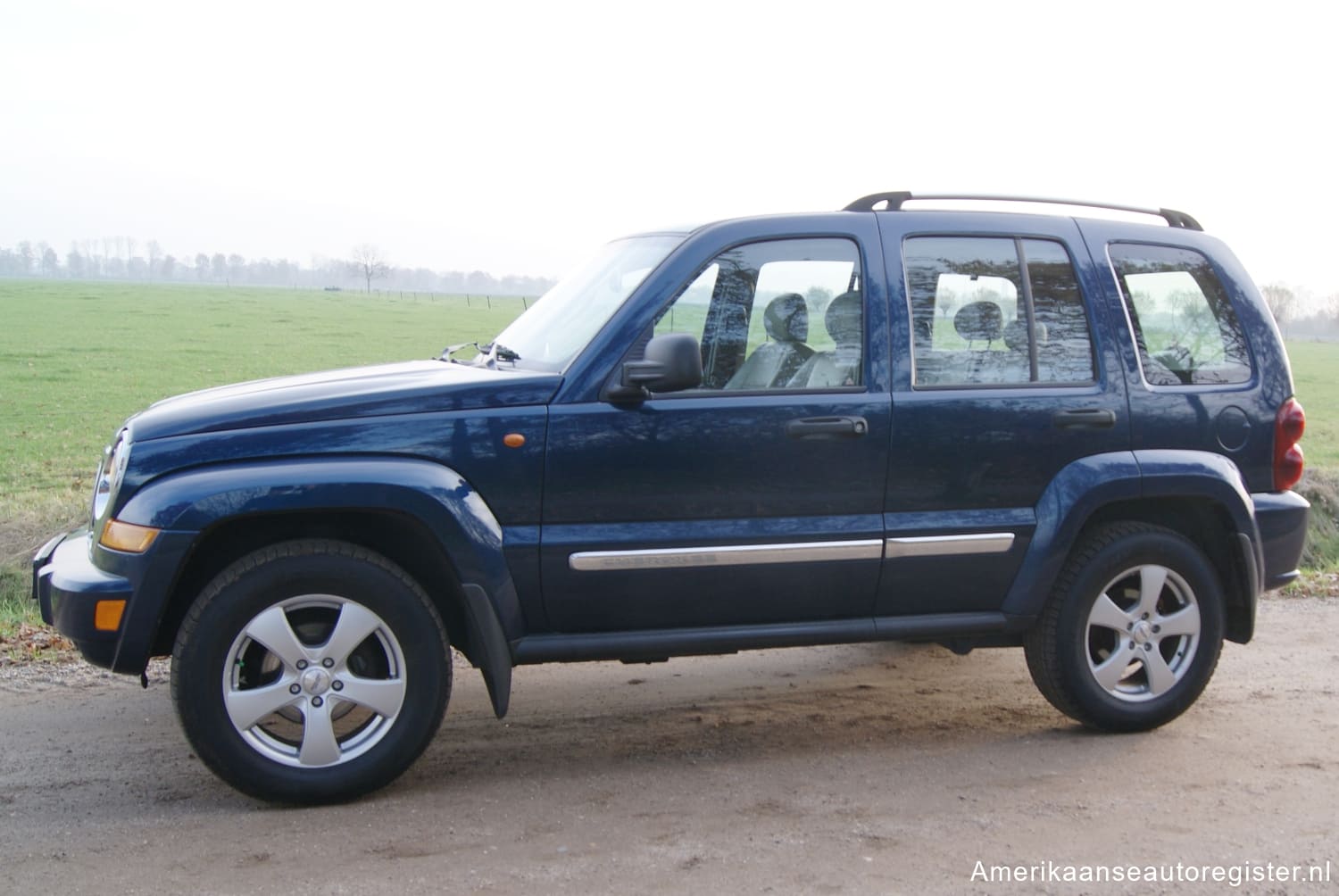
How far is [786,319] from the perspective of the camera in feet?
15.3

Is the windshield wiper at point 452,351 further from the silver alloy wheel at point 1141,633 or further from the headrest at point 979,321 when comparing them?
the silver alloy wheel at point 1141,633

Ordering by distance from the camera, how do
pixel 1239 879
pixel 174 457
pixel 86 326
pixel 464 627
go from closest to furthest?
1. pixel 1239 879
2. pixel 174 457
3. pixel 464 627
4. pixel 86 326

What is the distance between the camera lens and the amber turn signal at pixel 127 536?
405 centimetres

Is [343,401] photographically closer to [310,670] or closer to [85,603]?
[310,670]

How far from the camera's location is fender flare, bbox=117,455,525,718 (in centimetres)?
406

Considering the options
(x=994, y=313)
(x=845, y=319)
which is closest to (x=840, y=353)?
(x=845, y=319)

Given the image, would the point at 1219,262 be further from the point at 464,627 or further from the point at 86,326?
the point at 86,326

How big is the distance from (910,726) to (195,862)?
9.14 feet

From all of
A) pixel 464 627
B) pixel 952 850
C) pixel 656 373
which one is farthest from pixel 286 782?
pixel 952 850

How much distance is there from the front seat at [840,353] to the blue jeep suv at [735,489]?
0.01m

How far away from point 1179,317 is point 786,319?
1.69 m

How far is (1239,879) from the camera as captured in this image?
366cm

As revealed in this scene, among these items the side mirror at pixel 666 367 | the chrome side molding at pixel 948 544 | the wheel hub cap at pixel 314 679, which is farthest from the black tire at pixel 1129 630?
the wheel hub cap at pixel 314 679

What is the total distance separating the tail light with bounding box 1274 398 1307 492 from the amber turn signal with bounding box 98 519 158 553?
165 inches
